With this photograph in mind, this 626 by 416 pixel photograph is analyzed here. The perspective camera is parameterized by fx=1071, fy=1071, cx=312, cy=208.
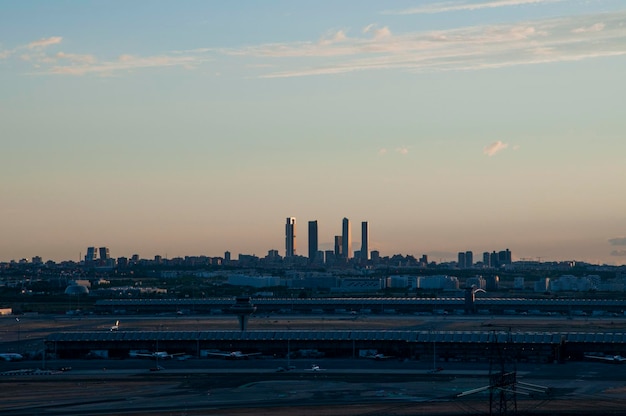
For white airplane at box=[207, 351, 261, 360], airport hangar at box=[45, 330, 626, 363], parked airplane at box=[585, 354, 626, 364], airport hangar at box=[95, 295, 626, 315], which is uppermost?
airport hangar at box=[95, 295, 626, 315]

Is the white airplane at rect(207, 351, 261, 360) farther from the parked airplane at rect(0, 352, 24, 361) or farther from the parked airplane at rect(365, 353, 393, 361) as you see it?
the parked airplane at rect(0, 352, 24, 361)

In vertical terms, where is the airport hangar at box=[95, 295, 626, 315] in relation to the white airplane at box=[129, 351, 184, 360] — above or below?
above

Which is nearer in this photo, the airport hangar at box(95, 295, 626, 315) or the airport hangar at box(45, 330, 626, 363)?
the airport hangar at box(45, 330, 626, 363)

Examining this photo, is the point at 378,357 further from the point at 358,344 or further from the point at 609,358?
the point at 609,358

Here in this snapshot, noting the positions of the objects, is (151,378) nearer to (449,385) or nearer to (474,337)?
(449,385)

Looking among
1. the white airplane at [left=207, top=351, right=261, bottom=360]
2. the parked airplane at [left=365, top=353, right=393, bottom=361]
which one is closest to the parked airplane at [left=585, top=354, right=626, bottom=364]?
the parked airplane at [left=365, top=353, right=393, bottom=361]

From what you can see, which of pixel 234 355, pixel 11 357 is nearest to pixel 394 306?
pixel 234 355
